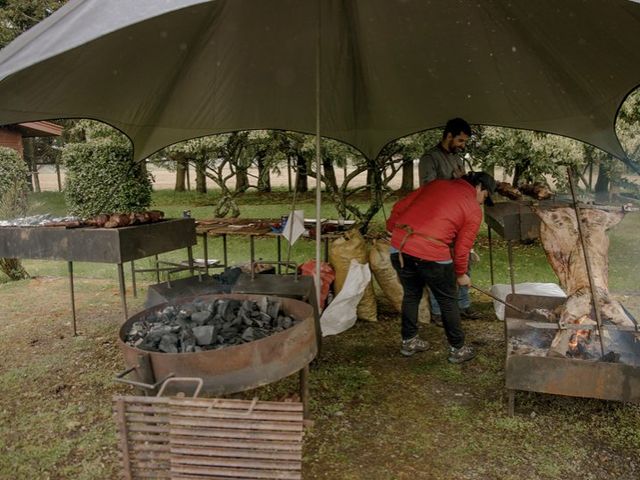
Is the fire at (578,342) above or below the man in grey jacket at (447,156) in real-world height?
below

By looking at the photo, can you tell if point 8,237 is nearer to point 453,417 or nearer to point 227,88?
point 227,88

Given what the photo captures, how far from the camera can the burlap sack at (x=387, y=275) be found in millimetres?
5620

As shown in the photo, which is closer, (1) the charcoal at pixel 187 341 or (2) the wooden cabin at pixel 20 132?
(1) the charcoal at pixel 187 341

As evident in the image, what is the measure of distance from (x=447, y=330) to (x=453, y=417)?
3.19 ft

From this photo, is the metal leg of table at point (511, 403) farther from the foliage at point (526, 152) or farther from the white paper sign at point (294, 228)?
the foliage at point (526, 152)

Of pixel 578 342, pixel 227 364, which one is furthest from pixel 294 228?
pixel 578 342

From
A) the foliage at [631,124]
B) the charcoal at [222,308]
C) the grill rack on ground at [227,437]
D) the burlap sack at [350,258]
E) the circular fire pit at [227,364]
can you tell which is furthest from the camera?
the foliage at [631,124]

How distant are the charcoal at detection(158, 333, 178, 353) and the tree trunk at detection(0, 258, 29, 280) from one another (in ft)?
20.8

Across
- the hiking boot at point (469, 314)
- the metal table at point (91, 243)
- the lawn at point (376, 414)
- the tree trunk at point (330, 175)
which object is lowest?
the lawn at point (376, 414)

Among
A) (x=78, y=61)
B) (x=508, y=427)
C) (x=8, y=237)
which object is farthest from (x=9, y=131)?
(x=508, y=427)

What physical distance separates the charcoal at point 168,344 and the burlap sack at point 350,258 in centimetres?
280

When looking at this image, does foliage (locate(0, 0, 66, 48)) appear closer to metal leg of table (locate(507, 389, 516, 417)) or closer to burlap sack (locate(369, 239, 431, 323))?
burlap sack (locate(369, 239, 431, 323))

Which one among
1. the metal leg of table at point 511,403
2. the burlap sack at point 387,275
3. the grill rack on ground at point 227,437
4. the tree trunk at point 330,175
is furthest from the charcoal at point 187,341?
the tree trunk at point 330,175

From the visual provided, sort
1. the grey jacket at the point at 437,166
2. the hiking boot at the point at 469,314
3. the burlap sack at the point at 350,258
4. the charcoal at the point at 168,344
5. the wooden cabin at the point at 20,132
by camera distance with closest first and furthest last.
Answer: the charcoal at the point at 168,344, the grey jacket at the point at 437,166, the burlap sack at the point at 350,258, the hiking boot at the point at 469,314, the wooden cabin at the point at 20,132
